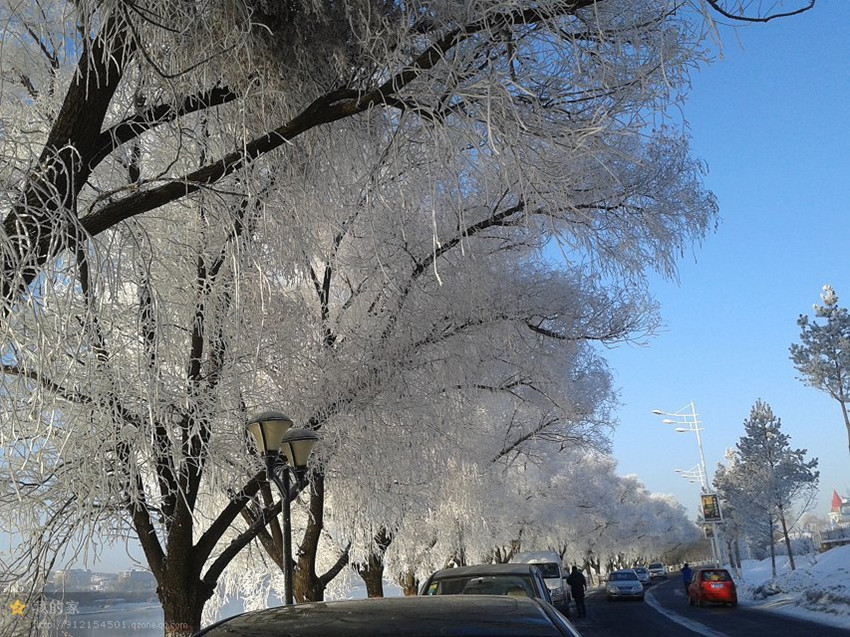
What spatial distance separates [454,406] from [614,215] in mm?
4267

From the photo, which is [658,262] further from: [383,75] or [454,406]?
[454,406]

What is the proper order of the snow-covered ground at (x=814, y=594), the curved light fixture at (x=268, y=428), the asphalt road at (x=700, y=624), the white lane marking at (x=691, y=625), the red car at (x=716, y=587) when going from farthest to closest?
the red car at (x=716, y=587), the snow-covered ground at (x=814, y=594), the white lane marking at (x=691, y=625), the asphalt road at (x=700, y=624), the curved light fixture at (x=268, y=428)

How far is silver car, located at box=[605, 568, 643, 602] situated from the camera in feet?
124

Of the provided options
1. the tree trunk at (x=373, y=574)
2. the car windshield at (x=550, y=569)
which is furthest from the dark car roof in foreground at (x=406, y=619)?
the car windshield at (x=550, y=569)

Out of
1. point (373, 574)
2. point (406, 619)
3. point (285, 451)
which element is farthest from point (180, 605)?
point (373, 574)

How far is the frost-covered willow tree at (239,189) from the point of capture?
4867 mm

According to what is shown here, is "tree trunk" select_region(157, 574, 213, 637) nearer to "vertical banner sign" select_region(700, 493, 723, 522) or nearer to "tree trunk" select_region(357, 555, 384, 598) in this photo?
"tree trunk" select_region(357, 555, 384, 598)

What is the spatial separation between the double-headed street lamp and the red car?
2191 centimetres

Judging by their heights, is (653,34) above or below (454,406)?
above

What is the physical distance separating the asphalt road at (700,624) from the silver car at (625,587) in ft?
32.2

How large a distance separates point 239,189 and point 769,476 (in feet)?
185

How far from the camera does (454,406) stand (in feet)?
39.2

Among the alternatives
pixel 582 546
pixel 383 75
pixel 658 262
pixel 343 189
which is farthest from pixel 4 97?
pixel 582 546

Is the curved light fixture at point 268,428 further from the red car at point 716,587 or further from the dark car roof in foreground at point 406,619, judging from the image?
the red car at point 716,587
